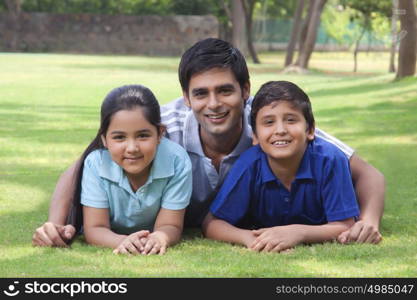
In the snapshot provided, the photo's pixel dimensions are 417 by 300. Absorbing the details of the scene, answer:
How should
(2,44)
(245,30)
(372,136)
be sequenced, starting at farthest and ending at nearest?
(2,44) → (245,30) → (372,136)

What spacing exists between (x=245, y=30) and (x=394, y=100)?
24.8 meters

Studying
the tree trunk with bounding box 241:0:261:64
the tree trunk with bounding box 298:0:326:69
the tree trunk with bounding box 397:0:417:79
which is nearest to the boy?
the tree trunk with bounding box 397:0:417:79

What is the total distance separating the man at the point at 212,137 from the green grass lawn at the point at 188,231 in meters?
0.16

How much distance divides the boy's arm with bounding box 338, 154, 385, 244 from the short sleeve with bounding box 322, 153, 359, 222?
0.31 ft

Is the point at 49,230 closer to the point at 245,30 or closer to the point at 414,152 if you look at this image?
the point at 414,152

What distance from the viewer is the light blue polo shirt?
5152 millimetres

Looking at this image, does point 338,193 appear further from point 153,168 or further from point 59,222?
point 59,222

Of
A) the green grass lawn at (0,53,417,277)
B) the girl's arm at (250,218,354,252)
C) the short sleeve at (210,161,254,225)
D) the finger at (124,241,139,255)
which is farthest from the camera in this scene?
the short sleeve at (210,161,254,225)

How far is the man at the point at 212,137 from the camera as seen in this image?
205 inches

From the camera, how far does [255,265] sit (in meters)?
4.55

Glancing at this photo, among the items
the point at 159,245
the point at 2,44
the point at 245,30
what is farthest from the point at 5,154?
the point at 2,44

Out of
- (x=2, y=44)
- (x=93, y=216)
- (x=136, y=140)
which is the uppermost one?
(x=136, y=140)

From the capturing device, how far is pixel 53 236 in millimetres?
5074

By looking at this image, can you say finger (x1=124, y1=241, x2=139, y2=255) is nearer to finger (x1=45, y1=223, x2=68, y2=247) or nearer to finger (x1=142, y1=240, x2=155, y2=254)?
finger (x1=142, y1=240, x2=155, y2=254)
